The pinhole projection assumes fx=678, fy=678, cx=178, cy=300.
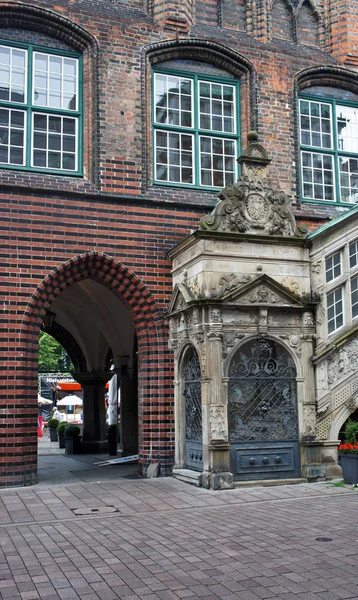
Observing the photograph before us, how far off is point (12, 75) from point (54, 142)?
4.78 ft

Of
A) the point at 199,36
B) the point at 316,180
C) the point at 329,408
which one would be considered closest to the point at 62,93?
the point at 199,36

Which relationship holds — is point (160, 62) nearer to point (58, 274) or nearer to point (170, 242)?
point (170, 242)

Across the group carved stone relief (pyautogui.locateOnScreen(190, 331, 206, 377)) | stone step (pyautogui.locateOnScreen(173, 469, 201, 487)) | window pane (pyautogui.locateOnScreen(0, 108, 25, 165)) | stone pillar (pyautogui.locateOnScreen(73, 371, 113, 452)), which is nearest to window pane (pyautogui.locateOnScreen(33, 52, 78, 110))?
window pane (pyautogui.locateOnScreen(0, 108, 25, 165))

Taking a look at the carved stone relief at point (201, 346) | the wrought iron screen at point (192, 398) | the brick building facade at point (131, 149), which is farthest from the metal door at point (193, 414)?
the brick building facade at point (131, 149)

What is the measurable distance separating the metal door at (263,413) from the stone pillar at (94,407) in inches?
348

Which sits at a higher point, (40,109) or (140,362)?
(40,109)

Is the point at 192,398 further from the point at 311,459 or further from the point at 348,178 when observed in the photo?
the point at 348,178

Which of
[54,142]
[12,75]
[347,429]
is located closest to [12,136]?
[54,142]

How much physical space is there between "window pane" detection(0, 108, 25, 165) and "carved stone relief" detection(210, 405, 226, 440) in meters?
5.75

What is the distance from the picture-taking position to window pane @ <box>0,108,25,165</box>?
492 inches

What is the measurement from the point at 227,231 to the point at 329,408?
3582 millimetres

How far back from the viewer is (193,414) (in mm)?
11898

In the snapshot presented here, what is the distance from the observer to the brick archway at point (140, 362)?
11.4 m

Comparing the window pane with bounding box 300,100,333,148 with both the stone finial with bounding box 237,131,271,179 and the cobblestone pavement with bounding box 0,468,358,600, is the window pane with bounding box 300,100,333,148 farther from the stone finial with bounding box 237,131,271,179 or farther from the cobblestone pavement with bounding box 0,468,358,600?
the cobblestone pavement with bounding box 0,468,358,600
